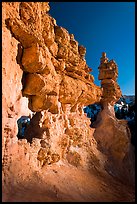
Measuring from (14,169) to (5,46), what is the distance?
149 inches

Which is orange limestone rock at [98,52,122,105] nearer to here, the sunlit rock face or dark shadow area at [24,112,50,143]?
the sunlit rock face

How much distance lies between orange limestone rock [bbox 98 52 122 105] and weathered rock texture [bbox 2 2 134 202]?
314 centimetres

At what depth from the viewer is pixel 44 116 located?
959 centimetres

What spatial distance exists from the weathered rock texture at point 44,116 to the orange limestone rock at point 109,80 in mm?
3141

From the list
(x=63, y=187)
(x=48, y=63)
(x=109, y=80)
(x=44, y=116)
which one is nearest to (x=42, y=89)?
(x=48, y=63)

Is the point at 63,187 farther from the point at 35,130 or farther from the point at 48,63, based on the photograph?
the point at 48,63

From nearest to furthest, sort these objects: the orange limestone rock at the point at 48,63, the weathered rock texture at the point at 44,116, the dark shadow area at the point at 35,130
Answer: the weathered rock texture at the point at 44,116 → the orange limestone rock at the point at 48,63 → the dark shadow area at the point at 35,130

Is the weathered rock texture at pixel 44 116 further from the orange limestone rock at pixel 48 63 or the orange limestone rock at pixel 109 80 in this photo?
the orange limestone rock at pixel 109 80

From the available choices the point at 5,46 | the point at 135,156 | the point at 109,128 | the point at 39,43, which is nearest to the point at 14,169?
the point at 5,46

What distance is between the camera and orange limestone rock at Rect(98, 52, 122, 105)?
16047mm

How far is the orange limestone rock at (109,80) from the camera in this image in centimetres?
1605

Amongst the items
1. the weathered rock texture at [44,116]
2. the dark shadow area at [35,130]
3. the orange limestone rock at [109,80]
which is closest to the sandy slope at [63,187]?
the weathered rock texture at [44,116]

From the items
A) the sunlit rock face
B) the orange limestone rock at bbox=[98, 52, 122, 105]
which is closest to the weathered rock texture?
the sunlit rock face

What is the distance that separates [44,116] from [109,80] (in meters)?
8.49
